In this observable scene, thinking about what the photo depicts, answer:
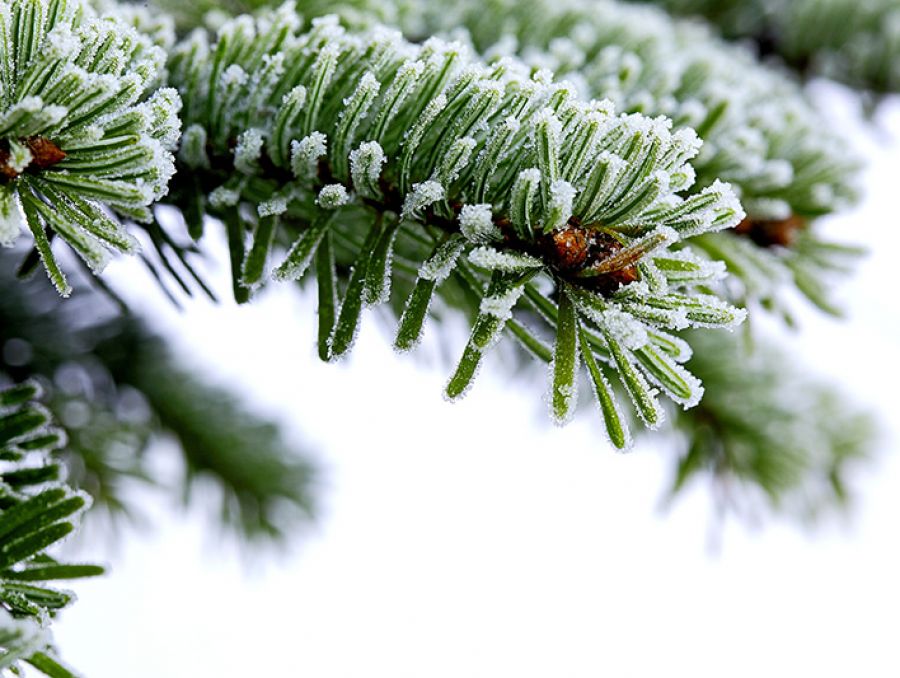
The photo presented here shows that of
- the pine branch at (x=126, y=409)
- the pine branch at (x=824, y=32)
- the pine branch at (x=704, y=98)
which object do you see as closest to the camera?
the pine branch at (x=704, y=98)

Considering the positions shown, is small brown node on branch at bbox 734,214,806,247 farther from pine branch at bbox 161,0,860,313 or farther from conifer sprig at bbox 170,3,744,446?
conifer sprig at bbox 170,3,744,446

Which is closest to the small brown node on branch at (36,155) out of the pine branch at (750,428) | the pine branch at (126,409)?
the pine branch at (126,409)

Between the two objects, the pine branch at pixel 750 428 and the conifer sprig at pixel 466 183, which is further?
the pine branch at pixel 750 428

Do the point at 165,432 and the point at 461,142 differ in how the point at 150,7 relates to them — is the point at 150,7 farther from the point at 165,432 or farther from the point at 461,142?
the point at 165,432

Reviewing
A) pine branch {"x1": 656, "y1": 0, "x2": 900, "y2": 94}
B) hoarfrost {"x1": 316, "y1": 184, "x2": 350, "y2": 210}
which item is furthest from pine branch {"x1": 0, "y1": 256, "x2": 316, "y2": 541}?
pine branch {"x1": 656, "y1": 0, "x2": 900, "y2": 94}

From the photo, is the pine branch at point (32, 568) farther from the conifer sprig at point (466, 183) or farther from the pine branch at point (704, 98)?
the pine branch at point (704, 98)

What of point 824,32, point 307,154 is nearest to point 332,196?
point 307,154

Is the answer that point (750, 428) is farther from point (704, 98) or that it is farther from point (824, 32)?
point (824, 32)
